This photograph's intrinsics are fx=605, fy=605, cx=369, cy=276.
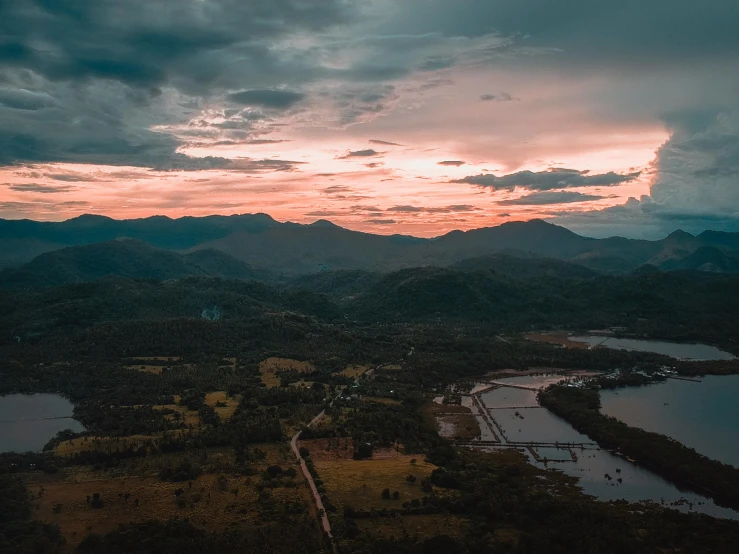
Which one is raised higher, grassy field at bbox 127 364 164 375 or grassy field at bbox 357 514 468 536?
grassy field at bbox 357 514 468 536

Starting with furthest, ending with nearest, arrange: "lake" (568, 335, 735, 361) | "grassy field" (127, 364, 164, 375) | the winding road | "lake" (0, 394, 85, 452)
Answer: "lake" (568, 335, 735, 361)
"grassy field" (127, 364, 164, 375)
"lake" (0, 394, 85, 452)
the winding road

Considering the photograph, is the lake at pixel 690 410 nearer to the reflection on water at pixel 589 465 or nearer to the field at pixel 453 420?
the reflection on water at pixel 589 465

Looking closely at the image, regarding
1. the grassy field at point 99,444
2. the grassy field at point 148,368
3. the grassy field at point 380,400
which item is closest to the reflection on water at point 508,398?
the grassy field at point 380,400

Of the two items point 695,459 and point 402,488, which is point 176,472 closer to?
point 402,488

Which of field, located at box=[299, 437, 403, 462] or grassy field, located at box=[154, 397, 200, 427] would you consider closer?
field, located at box=[299, 437, 403, 462]

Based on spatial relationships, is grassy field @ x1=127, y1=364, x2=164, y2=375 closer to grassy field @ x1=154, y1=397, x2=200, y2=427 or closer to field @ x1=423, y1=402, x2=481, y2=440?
grassy field @ x1=154, y1=397, x2=200, y2=427

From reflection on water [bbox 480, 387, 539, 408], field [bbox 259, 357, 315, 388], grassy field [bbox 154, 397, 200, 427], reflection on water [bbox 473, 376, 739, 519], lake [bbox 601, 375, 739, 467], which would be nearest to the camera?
reflection on water [bbox 473, 376, 739, 519]

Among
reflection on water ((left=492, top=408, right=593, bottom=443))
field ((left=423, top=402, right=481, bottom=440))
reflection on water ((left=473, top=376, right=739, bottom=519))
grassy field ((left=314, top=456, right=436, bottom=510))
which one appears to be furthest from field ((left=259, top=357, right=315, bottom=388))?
grassy field ((left=314, top=456, right=436, bottom=510))
